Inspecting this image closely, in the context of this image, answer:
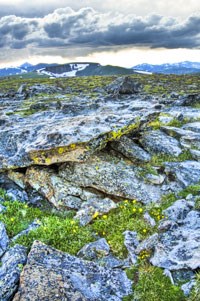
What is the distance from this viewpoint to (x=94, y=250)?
1116 centimetres

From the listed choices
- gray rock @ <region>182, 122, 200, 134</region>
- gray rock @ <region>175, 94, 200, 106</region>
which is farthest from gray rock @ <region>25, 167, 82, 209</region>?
gray rock @ <region>175, 94, 200, 106</region>

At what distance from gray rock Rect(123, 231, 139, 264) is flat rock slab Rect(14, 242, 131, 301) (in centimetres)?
78

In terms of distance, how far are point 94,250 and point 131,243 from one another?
1.39 meters

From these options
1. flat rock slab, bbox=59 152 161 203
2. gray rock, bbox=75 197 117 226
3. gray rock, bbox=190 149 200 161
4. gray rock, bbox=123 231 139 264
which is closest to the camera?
gray rock, bbox=123 231 139 264

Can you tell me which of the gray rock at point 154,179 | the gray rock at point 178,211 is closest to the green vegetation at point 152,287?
the gray rock at point 178,211

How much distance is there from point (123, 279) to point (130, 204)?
14.8ft

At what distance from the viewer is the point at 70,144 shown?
609 inches

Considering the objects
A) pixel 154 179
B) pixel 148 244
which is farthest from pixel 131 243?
pixel 154 179

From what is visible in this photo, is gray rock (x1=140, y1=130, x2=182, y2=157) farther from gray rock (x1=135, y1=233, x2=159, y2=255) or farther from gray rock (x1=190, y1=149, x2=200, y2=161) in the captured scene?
gray rock (x1=135, y1=233, x2=159, y2=255)

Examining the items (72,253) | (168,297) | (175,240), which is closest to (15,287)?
(72,253)

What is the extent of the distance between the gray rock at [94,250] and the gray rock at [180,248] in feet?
5.72

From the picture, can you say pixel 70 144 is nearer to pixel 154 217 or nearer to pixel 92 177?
pixel 92 177

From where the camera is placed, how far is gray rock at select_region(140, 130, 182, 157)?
18484mm

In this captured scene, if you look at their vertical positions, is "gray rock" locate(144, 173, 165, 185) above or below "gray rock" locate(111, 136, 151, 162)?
below
